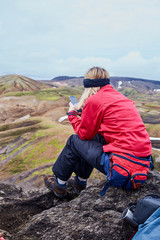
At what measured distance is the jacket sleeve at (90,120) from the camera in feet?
16.4

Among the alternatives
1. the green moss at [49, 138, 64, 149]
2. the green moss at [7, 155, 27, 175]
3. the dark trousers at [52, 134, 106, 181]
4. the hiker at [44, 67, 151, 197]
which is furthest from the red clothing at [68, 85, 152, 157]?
the green moss at [49, 138, 64, 149]

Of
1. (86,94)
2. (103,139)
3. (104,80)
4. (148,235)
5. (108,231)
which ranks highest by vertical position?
(104,80)

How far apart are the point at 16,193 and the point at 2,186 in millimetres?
852

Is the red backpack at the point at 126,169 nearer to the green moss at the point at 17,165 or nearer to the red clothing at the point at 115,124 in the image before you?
the red clothing at the point at 115,124

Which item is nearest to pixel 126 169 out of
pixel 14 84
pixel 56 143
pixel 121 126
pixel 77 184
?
pixel 121 126

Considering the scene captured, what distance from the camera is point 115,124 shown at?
4.77 metres

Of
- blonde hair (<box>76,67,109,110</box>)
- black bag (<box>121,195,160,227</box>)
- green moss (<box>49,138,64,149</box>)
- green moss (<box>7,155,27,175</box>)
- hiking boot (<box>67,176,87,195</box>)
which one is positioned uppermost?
blonde hair (<box>76,67,109,110</box>)

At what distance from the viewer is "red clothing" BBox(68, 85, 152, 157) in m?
4.51

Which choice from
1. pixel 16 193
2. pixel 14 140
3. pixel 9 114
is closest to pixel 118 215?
pixel 16 193

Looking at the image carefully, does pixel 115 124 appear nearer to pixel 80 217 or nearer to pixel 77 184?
pixel 80 217

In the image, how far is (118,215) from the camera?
460 cm

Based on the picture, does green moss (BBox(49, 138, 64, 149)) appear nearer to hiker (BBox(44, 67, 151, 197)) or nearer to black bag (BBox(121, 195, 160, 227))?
hiker (BBox(44, 67, 151, 197))

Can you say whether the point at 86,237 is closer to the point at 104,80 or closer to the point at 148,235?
the point at 148,235

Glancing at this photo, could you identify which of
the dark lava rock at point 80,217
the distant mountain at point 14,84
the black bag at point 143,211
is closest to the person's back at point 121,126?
the black bag at point 143,211
